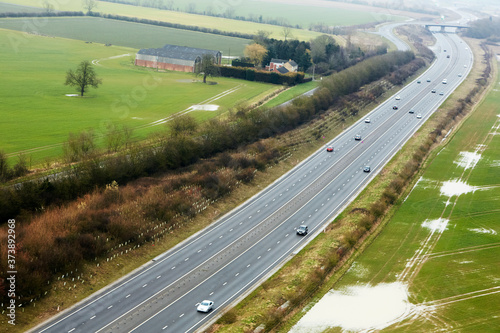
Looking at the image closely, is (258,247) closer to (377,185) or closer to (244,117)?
(377,185)

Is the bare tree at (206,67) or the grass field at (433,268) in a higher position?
the bare tree at (206,67)

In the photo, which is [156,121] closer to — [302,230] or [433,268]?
[302,230]

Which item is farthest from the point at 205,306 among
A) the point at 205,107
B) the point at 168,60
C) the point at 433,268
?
the point at 168,60

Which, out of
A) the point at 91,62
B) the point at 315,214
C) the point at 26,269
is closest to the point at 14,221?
the point at 26,269

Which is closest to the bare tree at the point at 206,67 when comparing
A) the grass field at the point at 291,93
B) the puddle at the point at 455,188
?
the grass field at the point at 291,93

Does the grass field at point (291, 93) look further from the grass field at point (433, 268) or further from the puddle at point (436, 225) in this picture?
the puddle at point (436, 225)
